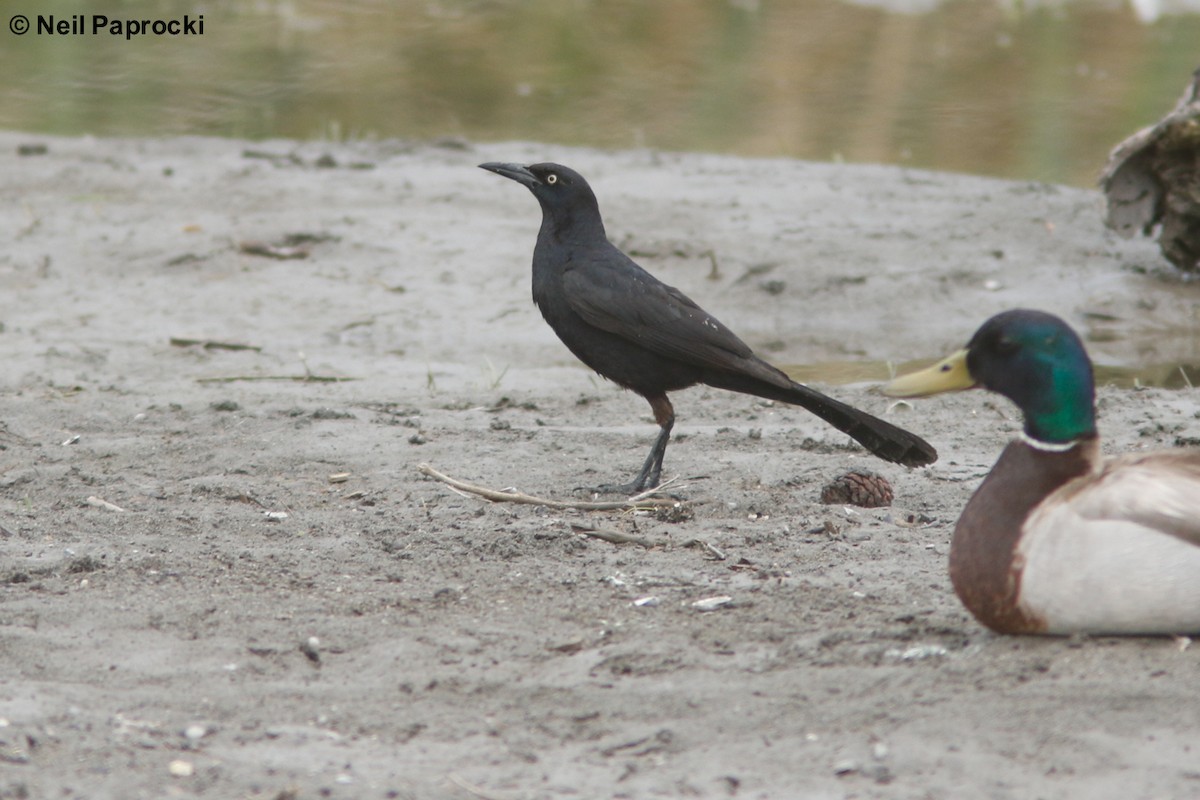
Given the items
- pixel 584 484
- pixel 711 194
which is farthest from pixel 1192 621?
pixel 711 194

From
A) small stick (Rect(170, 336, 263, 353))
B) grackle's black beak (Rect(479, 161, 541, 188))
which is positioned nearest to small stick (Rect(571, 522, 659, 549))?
grackle's black beak (Rect(479, 161, 541, 188))

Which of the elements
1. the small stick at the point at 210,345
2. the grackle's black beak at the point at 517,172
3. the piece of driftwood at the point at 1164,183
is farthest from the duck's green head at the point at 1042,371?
the piece of driftwood at the point at 1164,183

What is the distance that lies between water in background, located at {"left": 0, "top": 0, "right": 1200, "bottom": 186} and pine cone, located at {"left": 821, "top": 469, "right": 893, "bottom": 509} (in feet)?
21.8

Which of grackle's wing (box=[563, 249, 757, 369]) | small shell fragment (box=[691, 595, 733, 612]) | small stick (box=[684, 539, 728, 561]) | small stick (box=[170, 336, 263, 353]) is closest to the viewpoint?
small shell fragment (box=[691, 595, 733, 612])

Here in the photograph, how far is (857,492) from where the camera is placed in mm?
5527

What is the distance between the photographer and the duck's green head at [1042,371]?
3920 mm

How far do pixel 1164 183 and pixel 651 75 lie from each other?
736cm

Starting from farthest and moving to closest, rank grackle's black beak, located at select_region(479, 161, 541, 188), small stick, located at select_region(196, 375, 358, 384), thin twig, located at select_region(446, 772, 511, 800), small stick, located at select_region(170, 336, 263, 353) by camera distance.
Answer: small stick, located at select_region(170, 336, 263, 353) < small stick, located at select_region(196, 375, 358, 384) < grackle's black beak, located at select_region(479, 161, 541, 188) < thin twig, located at select_region(446, 772, 511, 800)

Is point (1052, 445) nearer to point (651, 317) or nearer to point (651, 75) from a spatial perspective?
point (651, 317)

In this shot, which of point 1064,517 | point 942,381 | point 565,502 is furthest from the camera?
point 565,502

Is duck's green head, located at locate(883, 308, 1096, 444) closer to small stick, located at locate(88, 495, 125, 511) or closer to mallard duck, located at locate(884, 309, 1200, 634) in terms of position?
mallard duck, located at locate(884, 309, 1200, 634)

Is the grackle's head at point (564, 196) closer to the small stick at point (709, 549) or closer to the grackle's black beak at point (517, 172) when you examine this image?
the grackle's black beak at point (517, 172)

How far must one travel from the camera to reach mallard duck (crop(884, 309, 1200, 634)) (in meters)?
3.72

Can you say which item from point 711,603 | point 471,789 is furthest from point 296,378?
point 471,789
